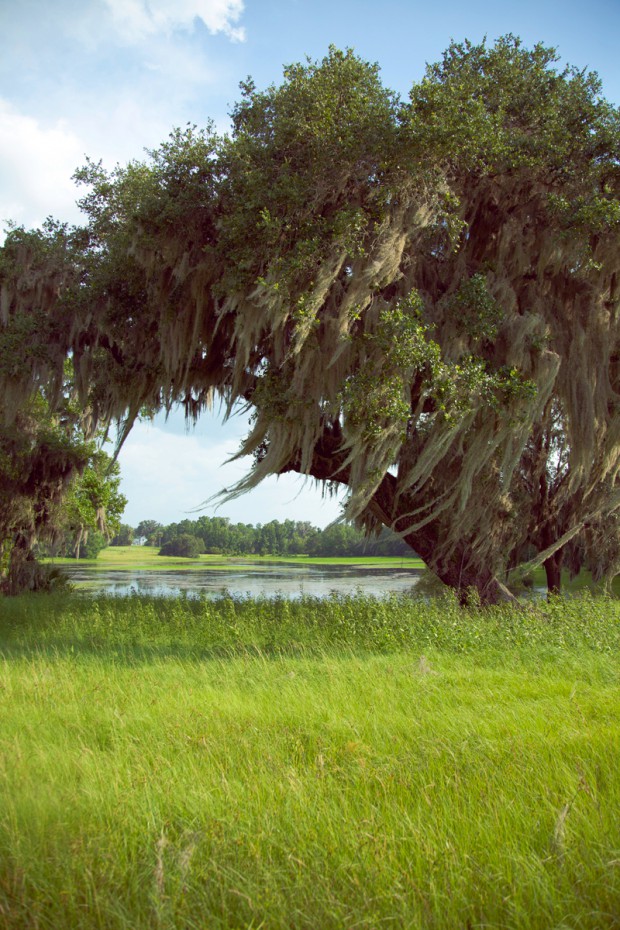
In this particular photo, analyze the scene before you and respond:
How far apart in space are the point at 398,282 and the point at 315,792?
761 cm

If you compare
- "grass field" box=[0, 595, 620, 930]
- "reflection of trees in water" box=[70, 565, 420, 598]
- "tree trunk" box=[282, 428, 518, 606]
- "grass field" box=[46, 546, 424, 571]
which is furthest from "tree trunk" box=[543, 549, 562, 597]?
"grass field" box=[46, 546, 424, 571]

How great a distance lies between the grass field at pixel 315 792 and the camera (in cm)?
240

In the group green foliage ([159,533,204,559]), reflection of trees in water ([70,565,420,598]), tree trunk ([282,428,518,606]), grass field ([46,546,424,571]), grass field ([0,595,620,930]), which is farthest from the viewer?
green foliage ([159,533,204,559])

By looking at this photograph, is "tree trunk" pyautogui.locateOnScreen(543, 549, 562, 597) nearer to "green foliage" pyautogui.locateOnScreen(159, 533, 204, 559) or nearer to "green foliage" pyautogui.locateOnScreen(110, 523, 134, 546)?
"green foliage" pyautogui.locateOnScreen(159, 533, 204, 559)

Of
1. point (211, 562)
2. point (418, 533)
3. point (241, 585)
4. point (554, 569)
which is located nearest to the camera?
point (418, 533)

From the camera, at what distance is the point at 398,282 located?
944 centimetres

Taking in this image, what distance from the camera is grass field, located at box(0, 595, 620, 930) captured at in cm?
240

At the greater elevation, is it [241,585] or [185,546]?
[241,585]

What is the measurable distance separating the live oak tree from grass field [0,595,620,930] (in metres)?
3.36

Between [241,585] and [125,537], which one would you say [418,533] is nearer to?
[241,585]

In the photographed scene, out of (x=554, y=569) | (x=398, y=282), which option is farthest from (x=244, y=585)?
(x=398, y=282)

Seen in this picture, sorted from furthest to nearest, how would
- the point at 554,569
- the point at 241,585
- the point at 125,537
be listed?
1. the point at 125,537
2. the point at 241,585
3. the point at 554,569

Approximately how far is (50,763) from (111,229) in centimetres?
1009

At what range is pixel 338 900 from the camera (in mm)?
2381
